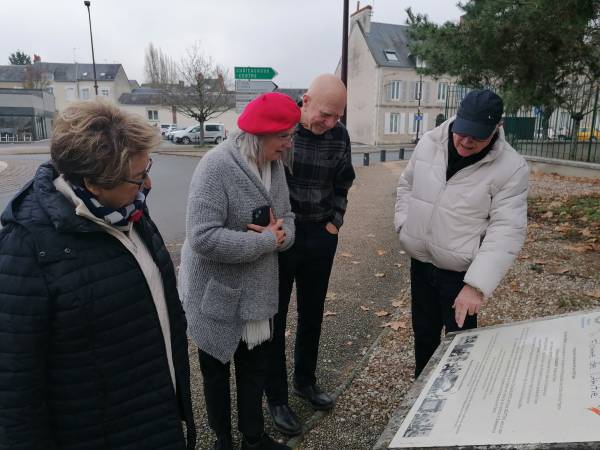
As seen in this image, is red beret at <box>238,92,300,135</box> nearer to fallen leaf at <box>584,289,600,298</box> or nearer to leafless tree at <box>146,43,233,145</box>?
fallen leaf at <box>584,289,600,298</box>

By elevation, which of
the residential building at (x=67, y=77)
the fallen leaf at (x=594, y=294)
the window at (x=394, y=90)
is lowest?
the fallen leaf at (x=594, y=294)

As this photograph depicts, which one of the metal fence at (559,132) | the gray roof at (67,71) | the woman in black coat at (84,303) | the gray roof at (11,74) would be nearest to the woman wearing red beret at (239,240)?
the woman in black coat at (84,303)

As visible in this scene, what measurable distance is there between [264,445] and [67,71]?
7436 centimetres

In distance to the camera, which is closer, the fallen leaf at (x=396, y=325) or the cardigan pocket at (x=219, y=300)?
the cardigan pocket at (x=219, y=300)

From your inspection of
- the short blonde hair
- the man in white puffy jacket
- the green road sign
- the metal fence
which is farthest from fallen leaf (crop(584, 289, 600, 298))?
the metal fence

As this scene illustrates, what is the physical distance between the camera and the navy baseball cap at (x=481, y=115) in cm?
219

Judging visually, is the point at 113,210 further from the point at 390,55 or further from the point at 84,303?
the point at 390,55

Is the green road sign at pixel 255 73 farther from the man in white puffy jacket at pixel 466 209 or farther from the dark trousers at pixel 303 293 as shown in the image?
the man in white puffy jacket at pixel 466 209

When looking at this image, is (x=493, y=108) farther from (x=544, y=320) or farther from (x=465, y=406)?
(x=465, y=406)

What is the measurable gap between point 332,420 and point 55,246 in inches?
84.4

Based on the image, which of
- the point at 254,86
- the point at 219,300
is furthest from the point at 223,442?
the point at 254,86

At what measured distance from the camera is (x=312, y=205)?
2.83 m

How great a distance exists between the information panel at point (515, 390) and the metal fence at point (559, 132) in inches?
519

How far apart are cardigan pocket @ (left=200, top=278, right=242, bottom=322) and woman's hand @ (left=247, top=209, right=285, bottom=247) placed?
0.97 ft
